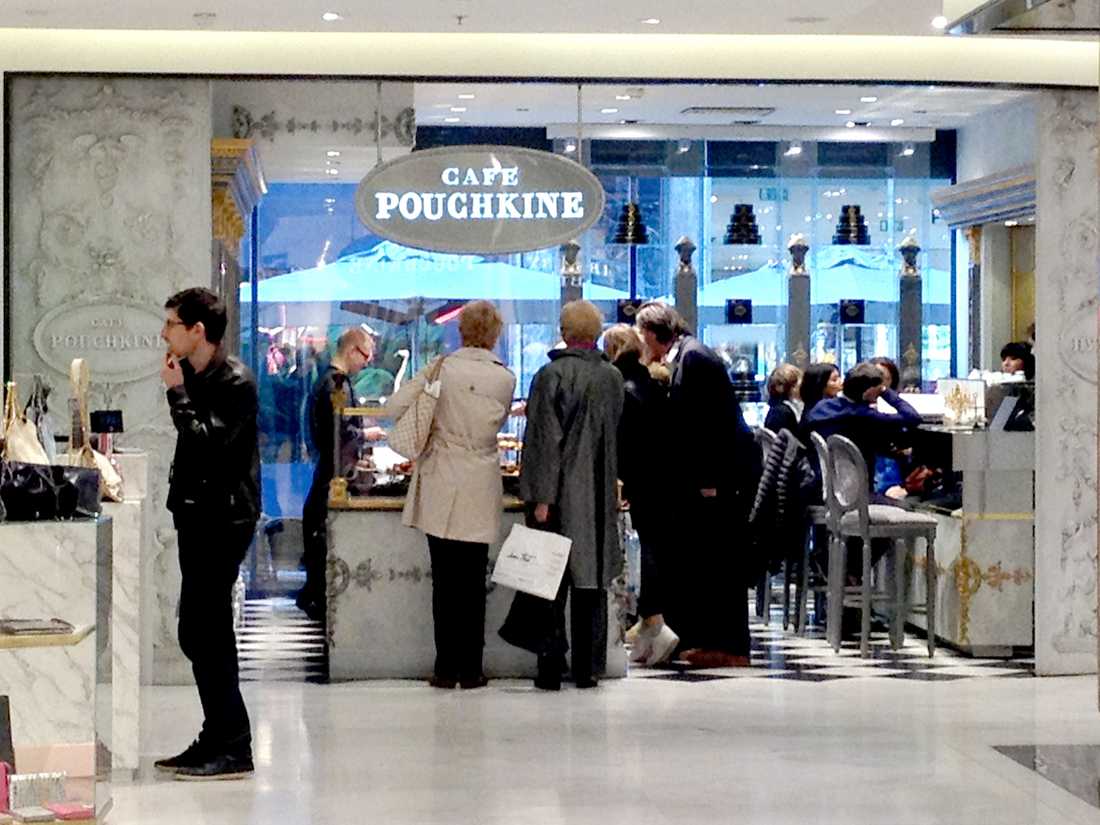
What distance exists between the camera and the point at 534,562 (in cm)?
879

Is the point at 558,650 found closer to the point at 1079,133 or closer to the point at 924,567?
the point at 924,567

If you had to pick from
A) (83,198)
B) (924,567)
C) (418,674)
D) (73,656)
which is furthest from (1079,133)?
(73,656)

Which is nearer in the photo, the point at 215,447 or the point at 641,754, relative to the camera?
the point at 215,447

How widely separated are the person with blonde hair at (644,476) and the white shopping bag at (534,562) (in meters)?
0.79

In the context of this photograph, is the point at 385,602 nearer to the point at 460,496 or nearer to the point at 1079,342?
the point at 460,496

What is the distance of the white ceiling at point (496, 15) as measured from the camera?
8508 mm

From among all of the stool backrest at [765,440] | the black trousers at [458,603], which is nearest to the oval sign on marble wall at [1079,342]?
the stool backrest at [765,440]

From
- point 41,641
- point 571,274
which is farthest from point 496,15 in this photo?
point 41,641

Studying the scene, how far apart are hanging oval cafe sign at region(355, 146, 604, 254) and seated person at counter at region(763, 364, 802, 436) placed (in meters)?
2.32

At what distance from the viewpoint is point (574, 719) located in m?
8.20

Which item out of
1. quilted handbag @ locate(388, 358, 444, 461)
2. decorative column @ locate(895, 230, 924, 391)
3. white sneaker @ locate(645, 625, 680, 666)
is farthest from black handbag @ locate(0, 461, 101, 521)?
decorative column @ locate(895, 230, 924, 391)

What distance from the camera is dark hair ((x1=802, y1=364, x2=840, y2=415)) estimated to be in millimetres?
11492

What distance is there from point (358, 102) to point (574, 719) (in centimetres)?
303

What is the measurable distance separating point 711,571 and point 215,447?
3585 mm
